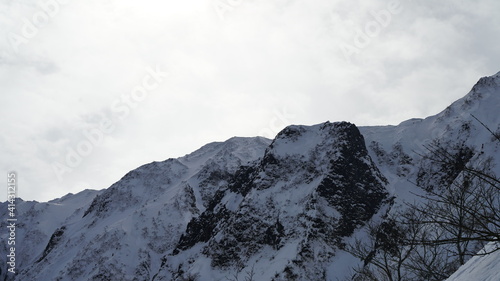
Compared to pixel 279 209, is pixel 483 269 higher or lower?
lower

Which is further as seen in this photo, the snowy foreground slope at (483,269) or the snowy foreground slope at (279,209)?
the snowy foreground slope at (279,209)

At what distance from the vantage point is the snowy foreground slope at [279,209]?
60.5 metres

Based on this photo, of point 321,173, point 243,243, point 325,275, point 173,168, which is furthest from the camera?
point 173,168

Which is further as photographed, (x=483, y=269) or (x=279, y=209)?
(x=279, y=209)

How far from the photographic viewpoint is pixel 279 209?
67.2 meters

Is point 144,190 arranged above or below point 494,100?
above

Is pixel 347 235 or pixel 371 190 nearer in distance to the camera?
pixel 347 235

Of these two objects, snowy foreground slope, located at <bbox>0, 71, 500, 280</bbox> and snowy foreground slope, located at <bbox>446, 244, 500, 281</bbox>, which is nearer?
snowy foreground slope, located at <bbox>446, 244, 500, 281</bbox>

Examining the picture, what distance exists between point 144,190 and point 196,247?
124 ft

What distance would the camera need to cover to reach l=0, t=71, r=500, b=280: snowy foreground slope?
60.5m

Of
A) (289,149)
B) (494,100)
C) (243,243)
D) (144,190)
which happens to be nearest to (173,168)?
(144,190)

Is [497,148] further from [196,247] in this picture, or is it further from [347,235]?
[196,247]

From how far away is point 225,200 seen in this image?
7981cm

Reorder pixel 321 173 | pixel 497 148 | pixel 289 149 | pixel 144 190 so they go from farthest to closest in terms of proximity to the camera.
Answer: pixel 144 190 < pixel 289 149 < pixel 321 173 < pixel 497 148
